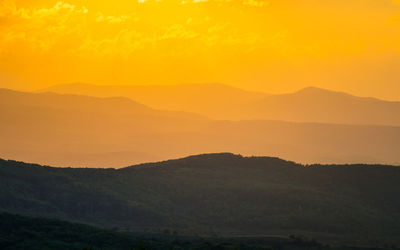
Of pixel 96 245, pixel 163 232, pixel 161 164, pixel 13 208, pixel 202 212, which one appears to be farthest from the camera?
pixel 161 164

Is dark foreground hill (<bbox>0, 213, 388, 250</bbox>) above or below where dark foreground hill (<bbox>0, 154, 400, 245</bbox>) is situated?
below

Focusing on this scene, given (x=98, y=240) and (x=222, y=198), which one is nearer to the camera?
(x=98, y=240)

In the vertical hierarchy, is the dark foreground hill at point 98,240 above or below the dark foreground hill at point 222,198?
below

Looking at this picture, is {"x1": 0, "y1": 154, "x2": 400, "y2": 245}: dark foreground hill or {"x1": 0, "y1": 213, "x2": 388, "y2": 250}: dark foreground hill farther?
{"x1": 0, "y1": 154, "x2": 400, "y2": 245}: dark foreground hill

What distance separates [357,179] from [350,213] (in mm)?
18627

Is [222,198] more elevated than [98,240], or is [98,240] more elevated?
[222,198]

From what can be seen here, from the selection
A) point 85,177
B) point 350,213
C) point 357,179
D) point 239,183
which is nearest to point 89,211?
point 85,177

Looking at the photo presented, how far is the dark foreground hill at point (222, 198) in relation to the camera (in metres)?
96.8

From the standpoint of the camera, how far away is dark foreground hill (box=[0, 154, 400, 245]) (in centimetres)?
9681

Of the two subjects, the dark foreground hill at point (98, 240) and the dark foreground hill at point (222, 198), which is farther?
the dark foreground hill at point (222, 198)

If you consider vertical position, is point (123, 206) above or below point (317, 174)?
below

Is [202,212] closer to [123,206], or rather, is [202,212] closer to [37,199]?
[123,206]

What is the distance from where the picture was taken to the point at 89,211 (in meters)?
104

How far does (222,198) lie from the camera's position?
4405 inches
